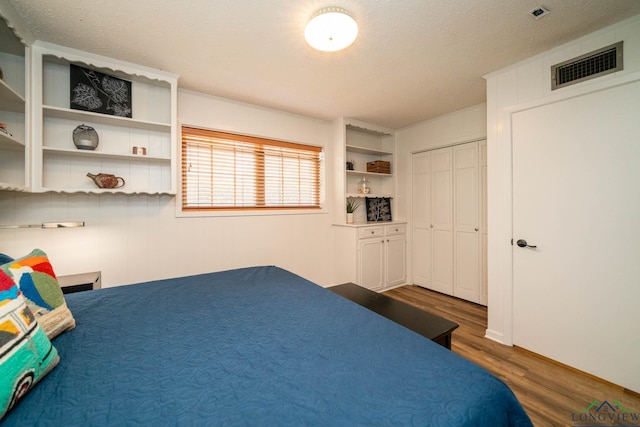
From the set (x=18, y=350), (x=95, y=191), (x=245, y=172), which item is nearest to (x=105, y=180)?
(x=95, y=191)

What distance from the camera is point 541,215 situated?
2.05m

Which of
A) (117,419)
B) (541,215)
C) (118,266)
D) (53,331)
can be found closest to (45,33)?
(118,266)

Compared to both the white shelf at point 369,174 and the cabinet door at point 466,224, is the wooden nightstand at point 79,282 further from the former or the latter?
the cabinet door at point 466,224

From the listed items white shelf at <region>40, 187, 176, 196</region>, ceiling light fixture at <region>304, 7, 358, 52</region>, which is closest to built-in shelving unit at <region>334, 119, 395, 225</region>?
ceiling light fixture at <region>304, 7, 358, 52</region>

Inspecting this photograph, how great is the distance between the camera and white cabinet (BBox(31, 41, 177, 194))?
188cm

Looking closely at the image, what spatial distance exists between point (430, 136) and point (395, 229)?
144 centimetres

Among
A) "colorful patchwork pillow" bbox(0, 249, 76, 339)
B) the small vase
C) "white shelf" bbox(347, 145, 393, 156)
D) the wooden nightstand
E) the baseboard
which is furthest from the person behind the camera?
the small vase

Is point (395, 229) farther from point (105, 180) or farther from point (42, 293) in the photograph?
point (42, 293)

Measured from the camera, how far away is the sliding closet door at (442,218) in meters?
3.46

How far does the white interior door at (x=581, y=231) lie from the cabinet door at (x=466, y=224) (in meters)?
1.02

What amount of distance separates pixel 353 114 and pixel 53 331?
3.33 m

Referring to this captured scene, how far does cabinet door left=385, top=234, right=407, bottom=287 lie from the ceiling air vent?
2.41 metres

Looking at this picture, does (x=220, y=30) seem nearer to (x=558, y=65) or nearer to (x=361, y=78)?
(x=361, y=78)

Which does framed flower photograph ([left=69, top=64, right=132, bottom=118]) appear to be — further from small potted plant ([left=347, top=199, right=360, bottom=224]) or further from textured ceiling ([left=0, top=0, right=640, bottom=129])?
small potted plant ([left=347, top=199, right=360, bottom=224])
